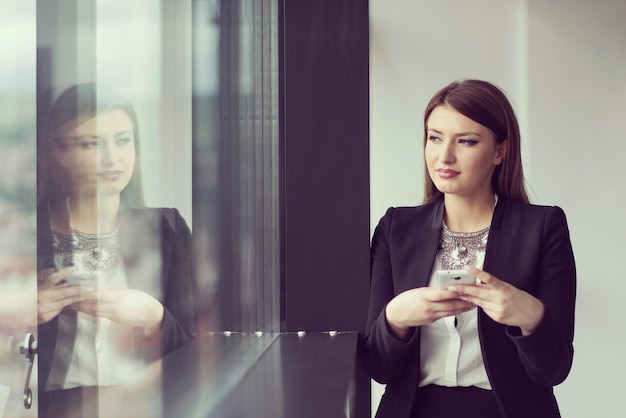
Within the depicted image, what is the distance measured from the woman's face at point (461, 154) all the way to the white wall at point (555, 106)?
2.43m

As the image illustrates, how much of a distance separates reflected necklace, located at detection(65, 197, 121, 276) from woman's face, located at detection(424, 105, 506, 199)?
42.5 inches

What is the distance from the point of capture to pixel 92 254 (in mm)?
496

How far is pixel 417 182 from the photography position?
407 centimetres

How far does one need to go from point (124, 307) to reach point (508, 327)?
39.6 inches

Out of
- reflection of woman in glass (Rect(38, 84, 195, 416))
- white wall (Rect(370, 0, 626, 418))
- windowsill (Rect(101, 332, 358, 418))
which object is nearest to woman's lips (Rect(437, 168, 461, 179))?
windowsill (Rect(101, 332, 358, 418))

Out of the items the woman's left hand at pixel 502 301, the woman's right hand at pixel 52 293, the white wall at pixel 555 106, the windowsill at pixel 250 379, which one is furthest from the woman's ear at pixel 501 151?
the white wall at pixel 555 106

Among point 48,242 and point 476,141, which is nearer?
point 48,242

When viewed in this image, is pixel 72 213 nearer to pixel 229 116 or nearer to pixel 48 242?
pixel 48 242

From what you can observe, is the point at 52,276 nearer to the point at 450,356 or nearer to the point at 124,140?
the point at 124,140

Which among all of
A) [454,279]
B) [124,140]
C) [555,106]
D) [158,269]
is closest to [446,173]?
[454,279]

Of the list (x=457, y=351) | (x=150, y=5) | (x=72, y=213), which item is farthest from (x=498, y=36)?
(x=72, y=213)

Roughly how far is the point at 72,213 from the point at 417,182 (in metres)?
3.68

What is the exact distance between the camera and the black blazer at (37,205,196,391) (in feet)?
1.35

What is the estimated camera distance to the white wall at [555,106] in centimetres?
398
